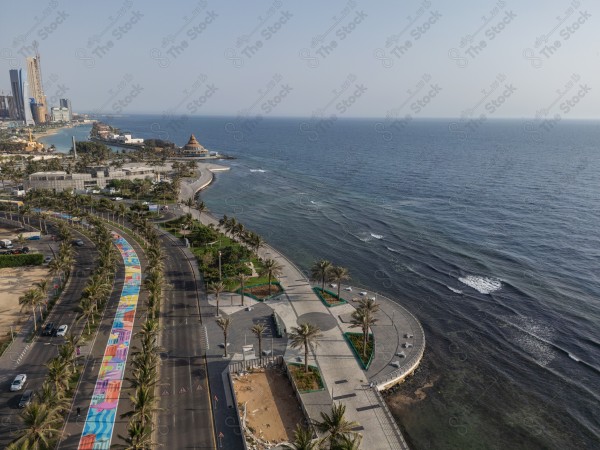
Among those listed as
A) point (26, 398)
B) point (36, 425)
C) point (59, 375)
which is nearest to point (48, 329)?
point (26, 398)

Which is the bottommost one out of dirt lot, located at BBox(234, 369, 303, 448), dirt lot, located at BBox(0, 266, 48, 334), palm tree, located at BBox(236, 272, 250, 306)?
dirt lot, located at BBox(234, 369, 303, 448)

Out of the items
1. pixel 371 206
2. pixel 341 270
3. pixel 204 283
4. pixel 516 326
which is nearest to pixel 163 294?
pixel 204 283

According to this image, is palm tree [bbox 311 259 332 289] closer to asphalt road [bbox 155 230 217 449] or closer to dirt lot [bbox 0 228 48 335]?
asphalt road [bbox 155 230 217 449]

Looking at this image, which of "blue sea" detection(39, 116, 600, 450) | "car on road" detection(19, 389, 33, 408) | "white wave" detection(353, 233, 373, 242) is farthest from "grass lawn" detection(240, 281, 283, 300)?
"white wave" detection(353, 233, 373, 242)

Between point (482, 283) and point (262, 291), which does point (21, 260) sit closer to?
point (262, 291)

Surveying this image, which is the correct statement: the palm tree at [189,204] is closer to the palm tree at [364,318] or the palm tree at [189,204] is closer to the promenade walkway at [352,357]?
the promenade walkway at [352,357]

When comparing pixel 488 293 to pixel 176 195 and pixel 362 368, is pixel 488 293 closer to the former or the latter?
pixel 362 368

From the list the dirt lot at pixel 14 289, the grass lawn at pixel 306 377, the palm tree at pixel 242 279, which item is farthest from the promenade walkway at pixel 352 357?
the dirt lot at pixel 14 289
